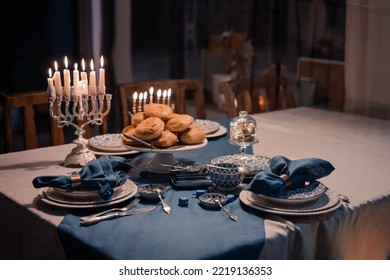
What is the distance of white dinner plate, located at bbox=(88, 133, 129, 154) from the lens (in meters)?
1.70

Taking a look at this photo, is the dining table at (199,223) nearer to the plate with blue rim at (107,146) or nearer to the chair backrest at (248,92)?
the plate with blue rim at (107,146)

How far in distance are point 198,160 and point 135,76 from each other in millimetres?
3003

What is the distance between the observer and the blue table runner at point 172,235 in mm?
1094

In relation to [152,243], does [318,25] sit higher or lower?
higher

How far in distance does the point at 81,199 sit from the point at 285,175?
0.45 m

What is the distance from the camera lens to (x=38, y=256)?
130cm

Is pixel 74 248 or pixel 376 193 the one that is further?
pixel 376 193

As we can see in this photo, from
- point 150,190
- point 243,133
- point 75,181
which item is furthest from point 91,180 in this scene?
point 243,133

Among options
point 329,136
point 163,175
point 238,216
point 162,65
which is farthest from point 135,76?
point 238,216

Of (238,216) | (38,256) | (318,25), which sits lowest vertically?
(38,256)

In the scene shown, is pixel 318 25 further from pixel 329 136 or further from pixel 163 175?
pixel 163 175

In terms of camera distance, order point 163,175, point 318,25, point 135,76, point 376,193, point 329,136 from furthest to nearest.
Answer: point 135,76
point 318,25
point 329,136
point 163,175
point 376,193

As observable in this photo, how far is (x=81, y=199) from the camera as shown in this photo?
50.9 inches

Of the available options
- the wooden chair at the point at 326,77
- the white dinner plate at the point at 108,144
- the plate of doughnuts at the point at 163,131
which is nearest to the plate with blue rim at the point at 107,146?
the white dinner plate at the point at 108,144
